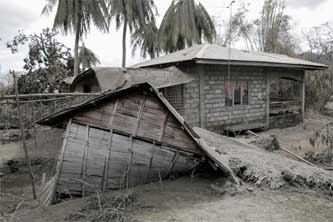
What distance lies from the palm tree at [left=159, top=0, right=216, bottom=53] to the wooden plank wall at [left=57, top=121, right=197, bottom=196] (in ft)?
55.0

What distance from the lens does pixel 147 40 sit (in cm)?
2420

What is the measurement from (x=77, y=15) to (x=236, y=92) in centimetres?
986

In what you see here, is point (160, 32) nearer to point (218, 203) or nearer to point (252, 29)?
point (252, 29)

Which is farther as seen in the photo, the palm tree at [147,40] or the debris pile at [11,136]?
the palm tree at [147,40]

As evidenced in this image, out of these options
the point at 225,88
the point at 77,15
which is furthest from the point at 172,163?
the point at 77,15

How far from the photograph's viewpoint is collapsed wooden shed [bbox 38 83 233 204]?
5117 mm

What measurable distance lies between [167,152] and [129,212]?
1.47m

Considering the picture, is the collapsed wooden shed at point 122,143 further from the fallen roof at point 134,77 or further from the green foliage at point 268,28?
the green foliage at point 268,28

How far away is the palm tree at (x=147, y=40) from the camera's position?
75.6 ft

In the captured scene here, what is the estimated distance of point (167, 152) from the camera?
5.52m

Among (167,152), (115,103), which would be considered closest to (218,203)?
(167,152)

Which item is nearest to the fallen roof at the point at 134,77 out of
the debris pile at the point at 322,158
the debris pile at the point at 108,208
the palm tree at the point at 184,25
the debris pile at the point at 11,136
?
the debris pile at the point at 11,136

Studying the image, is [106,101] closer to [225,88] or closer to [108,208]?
[108,208]

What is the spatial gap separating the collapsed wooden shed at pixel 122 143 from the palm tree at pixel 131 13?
15690 mm
